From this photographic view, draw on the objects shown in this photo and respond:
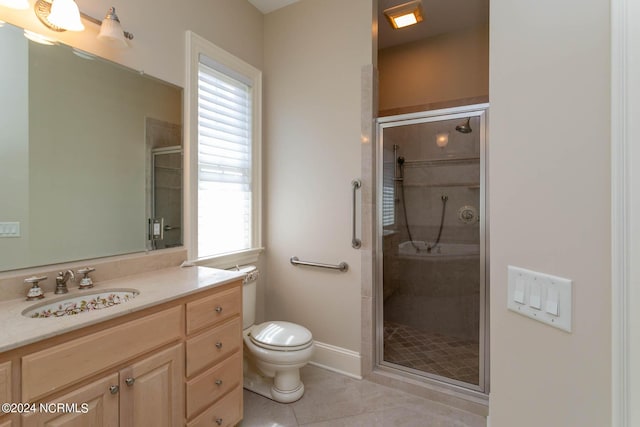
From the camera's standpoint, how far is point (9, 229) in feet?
4.07

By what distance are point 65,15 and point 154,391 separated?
167 centimetres

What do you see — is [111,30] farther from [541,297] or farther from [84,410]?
[541,297]

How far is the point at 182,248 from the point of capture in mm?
1938

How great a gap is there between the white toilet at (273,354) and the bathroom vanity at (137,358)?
272 mm

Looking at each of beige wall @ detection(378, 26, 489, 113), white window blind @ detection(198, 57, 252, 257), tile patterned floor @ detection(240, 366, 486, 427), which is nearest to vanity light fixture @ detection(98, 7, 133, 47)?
white window blind @ detection(198, 57, 252, 257)

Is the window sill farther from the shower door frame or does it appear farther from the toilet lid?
the shower door frame

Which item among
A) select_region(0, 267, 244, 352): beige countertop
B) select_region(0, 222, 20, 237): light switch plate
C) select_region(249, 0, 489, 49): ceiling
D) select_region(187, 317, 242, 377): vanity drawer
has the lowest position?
select_region(187, 317, 242, 377): vanity drawer

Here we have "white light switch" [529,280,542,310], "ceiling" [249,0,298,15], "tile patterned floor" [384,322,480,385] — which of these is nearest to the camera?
"white light switch" [529,280,542,310]

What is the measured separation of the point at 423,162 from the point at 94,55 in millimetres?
2160

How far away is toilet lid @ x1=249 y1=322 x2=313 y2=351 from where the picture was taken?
1.86 meters

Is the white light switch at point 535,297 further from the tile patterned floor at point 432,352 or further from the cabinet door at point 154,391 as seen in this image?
the tile patterned floor at point 432,352

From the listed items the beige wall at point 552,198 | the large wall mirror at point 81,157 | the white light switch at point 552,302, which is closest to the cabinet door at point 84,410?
the large wall mirror at point 81,157

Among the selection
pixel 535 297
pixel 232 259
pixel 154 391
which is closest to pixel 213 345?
pixel 154 391

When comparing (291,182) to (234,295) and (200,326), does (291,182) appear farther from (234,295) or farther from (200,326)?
(200,326)
